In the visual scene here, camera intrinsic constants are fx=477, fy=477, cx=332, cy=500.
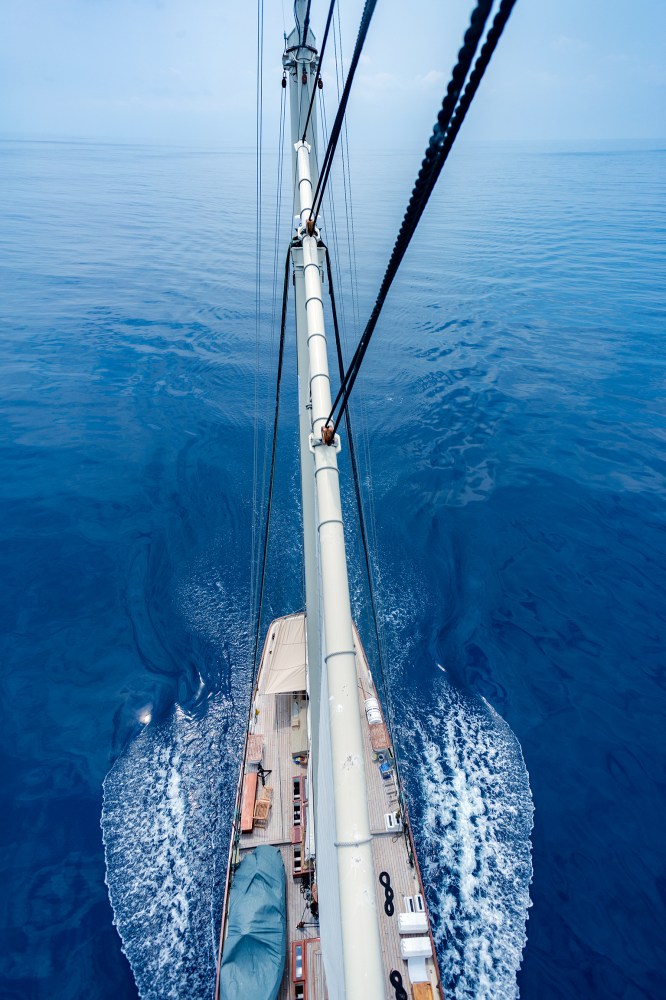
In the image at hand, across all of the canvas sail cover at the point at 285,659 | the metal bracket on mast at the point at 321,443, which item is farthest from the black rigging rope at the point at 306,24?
the canvas sail cover at the point at 285,659

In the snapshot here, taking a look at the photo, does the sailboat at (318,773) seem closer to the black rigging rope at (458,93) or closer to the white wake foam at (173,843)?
the black rigging rope at (458,93)

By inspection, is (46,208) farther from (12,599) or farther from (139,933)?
(139,933)

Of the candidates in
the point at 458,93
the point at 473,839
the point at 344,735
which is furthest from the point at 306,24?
the point at 473,839

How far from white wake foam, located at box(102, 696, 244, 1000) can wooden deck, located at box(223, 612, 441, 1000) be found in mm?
2073

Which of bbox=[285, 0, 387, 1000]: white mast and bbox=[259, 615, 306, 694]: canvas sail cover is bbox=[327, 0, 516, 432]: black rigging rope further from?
bbox=[259, 615, 306, 694]: canvas sail cover

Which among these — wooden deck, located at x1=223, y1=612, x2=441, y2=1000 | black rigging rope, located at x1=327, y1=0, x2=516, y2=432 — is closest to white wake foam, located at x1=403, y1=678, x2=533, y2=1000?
wooden deck, located at x1=223, y1=612, x2=441, y2=1000

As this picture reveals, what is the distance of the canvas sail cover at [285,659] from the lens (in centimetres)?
1930

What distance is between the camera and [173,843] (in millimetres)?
17469

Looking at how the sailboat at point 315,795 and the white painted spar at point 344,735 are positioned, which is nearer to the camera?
the white painted spar at point 344,735

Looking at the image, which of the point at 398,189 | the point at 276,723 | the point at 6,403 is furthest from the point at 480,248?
the point at 276,723

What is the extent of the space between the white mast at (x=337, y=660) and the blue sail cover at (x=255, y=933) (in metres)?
5.37

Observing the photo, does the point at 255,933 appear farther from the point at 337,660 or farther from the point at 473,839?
the point at 337,660

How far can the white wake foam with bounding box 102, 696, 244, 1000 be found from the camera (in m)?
15.3

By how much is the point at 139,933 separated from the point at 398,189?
11858 centimetres
